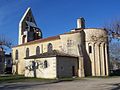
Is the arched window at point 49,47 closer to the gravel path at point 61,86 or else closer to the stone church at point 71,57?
the stone church at point 71,57

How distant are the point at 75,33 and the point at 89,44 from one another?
3.93 metres

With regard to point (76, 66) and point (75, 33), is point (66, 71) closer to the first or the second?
point (76, 66)

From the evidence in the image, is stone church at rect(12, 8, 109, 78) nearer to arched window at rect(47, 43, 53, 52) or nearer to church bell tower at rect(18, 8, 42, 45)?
arched window at rect(47, 43, 53, 52)

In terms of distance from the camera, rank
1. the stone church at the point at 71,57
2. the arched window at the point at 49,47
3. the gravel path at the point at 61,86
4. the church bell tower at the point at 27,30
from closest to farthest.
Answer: the gravel path at the point at 61,86, the stone church at the point at 71,57, the arched window at the point at 49,47, the church bell tower at the point at 27,30

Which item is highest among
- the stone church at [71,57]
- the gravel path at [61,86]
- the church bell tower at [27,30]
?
the church bell tower at [27,30]

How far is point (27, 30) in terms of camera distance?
227 feet

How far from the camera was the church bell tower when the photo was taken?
68.2 meters

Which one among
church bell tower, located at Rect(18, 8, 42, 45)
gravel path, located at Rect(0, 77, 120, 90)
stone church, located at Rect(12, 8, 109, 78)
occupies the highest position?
church bell tower, located at Rect(18, 8, 42, 45)

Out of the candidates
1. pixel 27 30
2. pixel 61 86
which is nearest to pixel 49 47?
pixel 27 30

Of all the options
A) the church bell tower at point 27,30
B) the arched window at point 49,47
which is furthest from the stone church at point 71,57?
the church bell tower at point 27,30

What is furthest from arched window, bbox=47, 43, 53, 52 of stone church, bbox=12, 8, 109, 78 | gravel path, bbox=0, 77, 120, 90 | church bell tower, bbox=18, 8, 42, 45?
gravel path, bbox=0, 77, 120, 90

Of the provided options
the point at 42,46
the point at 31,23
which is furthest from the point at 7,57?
the point at 42,46

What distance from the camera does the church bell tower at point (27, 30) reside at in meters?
68.2

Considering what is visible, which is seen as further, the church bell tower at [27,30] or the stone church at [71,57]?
the church bell tower at [27,30]
